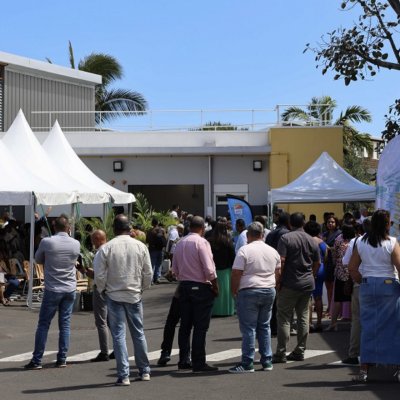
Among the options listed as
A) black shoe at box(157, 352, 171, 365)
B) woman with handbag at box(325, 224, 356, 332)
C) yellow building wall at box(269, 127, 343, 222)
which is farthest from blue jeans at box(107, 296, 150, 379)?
yellow building wall at box(269, 127, 343, 222)

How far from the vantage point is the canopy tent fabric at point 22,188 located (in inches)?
673

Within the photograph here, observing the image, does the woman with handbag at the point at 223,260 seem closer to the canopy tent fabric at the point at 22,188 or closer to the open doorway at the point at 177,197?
the canopy tent fabric at the point at 22,188

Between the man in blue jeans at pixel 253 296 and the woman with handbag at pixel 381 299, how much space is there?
4.05 feet

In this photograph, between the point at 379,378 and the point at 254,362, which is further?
the point at 254,362

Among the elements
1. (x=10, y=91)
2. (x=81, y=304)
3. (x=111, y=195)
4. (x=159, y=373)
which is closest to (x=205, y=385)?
(x=159, y=373)

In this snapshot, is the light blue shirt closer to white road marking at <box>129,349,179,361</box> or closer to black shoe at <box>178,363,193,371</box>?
white road marking at <box>129,349,179,361</box>

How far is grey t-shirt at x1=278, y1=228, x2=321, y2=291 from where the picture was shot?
1012 cm

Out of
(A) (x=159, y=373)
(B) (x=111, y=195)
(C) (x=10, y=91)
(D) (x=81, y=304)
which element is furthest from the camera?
(C) (x=10, y=91)

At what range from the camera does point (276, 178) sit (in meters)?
28.5

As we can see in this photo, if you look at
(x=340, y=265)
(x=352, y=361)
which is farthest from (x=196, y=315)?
(x=340, y=265)

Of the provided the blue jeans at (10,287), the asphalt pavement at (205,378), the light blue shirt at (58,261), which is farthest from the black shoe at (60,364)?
the blue jeans at (10,287)

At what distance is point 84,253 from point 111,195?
319cm

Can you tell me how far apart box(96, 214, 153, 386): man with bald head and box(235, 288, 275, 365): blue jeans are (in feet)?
3.93

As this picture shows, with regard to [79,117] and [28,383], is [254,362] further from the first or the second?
[79,117]
